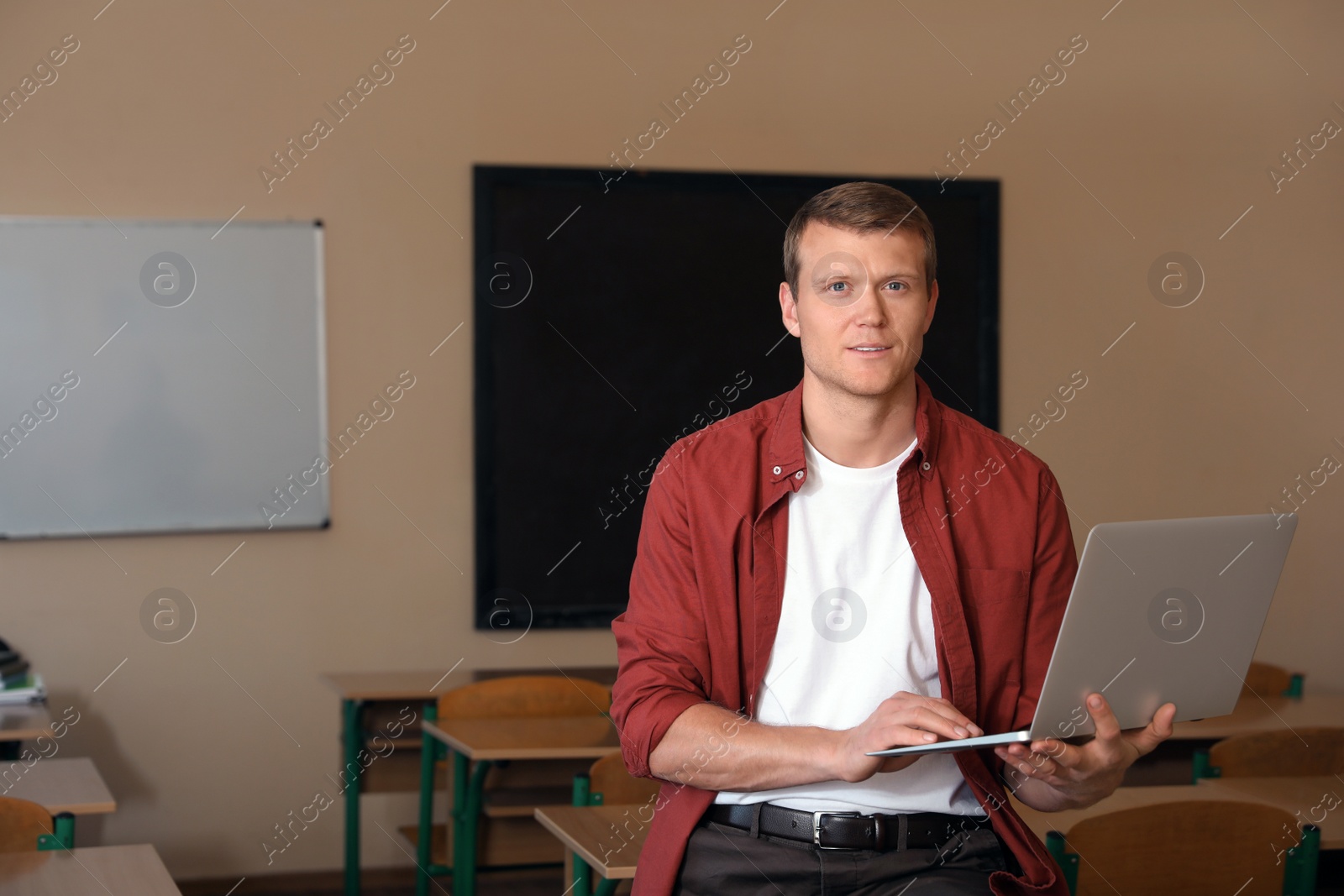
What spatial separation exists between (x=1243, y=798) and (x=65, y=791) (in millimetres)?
2240

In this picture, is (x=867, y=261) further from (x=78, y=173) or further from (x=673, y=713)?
(x=78, y=173)

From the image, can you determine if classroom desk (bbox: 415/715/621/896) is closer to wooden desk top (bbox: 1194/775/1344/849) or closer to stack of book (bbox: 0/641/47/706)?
stack of book (bbox: 0/641/47/706)

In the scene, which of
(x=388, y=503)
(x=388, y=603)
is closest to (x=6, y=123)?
(x=388, y=503)

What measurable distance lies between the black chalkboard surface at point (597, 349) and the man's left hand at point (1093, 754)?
9.69ft

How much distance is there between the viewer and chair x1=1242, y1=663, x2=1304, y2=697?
402 cm

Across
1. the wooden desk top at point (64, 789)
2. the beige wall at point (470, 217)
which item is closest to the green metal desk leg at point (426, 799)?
the beige wall at point (470, 217)

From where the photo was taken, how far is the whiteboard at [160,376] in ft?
13.3

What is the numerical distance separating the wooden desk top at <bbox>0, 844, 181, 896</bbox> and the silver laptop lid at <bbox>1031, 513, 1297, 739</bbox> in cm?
133

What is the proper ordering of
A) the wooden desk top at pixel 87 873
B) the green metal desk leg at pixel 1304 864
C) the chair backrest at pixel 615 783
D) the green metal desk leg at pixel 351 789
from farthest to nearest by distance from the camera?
the green metal desk leg at pixel 351 789 < the chair backrest at pixel 615 783 < the green metal desk leg at pixel 1304 864 < the wooden desk top at pixel 87 873

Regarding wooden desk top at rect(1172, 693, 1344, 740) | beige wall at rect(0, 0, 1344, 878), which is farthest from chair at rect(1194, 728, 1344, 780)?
beige wall at rect(0, 0, 1344, 878)

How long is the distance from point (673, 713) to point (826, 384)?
1.59 feet

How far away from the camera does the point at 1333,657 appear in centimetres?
494

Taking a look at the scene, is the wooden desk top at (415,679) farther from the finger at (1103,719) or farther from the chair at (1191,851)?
the finger at (1103,719)

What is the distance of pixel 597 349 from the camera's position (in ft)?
14.6
